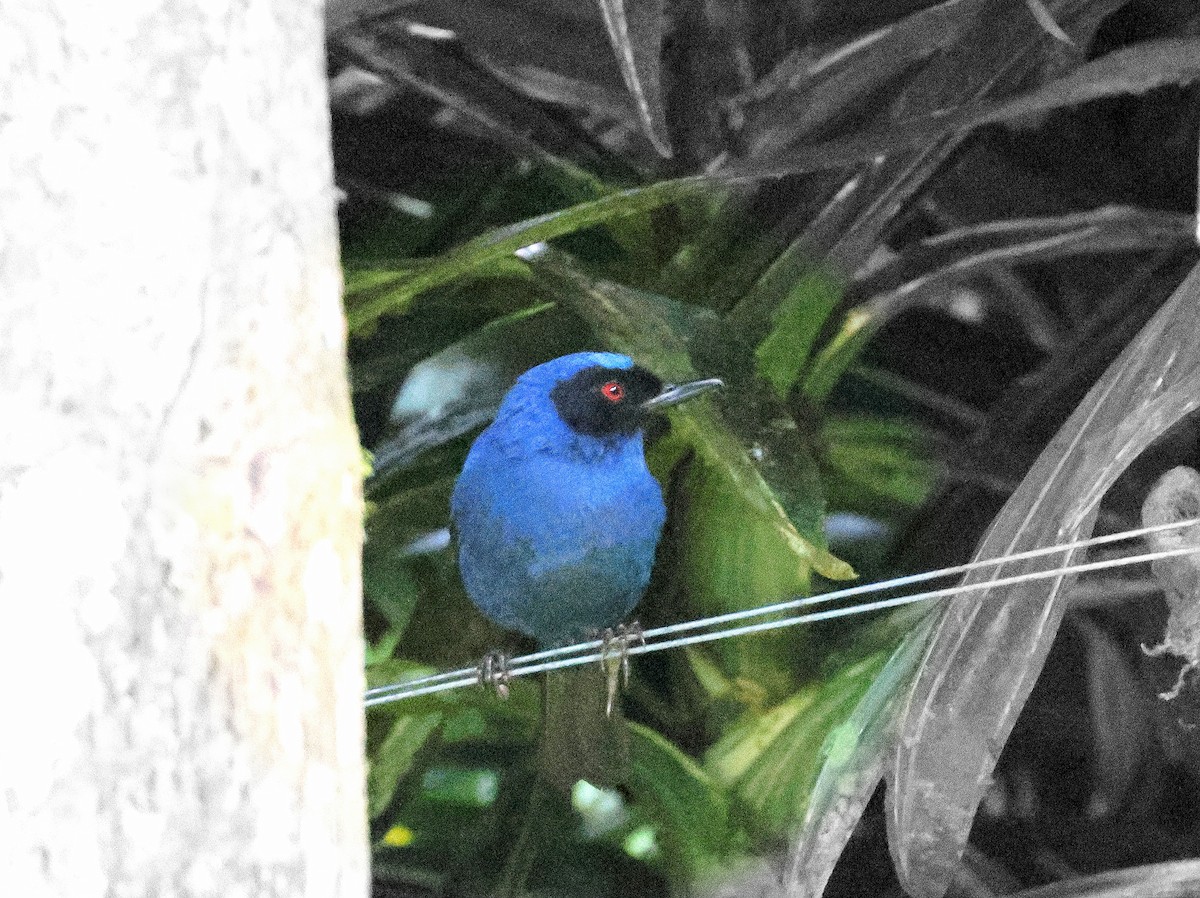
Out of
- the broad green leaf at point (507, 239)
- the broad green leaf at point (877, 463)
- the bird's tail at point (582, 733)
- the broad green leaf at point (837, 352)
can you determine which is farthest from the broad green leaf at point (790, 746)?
the broad green leaf at point (507, 239)

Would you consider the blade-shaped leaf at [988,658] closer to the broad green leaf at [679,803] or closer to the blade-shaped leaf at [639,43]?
the broad green leaf at [679,803]

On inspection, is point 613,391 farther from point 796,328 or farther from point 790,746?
point 790,746

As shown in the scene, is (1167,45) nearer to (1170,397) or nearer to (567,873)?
(1170,397)

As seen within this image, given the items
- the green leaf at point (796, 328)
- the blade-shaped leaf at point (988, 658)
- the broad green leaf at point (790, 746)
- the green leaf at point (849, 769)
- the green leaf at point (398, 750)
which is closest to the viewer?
the blade-shaped leaf at point (988, 658)

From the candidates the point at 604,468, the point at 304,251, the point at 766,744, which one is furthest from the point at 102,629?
the point at 766,744

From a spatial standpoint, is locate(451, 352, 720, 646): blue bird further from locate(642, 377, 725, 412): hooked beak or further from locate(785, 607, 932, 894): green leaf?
locate(785, 607, 932, 894): green leaf

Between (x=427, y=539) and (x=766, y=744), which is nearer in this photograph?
(x=766, y=744)

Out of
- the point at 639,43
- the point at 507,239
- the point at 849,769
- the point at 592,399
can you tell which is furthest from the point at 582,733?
the point at 639,43
